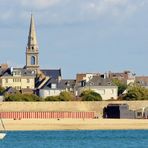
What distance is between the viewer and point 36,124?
10600 cm

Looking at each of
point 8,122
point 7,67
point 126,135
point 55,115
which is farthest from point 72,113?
point 7,67

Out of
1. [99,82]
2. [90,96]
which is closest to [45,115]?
[90,96]

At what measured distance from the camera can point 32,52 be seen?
183125mm

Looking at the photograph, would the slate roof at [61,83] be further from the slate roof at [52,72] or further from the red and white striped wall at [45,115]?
the red and white striped wall at [45,115]

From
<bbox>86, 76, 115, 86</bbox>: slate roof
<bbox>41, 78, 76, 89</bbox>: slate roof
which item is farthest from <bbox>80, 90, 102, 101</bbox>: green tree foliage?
<bbox>41, 78, 76, 89</bbox>: slate roof

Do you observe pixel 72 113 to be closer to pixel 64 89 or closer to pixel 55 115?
pixel 55 115

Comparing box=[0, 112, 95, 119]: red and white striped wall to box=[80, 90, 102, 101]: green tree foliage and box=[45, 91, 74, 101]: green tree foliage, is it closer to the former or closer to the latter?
box=[80, 90, 102, 101]: green tree foliage

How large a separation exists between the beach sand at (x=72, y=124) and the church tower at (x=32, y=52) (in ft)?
195

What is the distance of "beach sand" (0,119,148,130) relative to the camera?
104188 millimetres

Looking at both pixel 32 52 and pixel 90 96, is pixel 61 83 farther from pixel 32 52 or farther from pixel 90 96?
pixel 32 52

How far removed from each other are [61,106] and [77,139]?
36620 mm

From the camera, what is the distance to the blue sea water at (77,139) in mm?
83812

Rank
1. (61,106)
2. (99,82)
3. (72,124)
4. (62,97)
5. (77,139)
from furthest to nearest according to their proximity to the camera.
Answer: (99,82)
(62,97)
(61,106)
(72,124)
(77,139)

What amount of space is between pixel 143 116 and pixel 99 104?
274 inches
